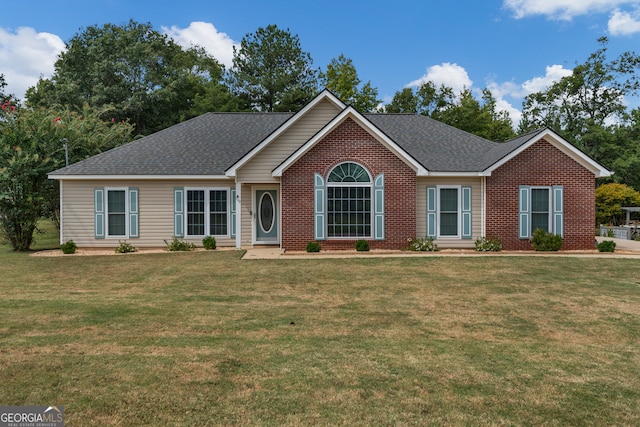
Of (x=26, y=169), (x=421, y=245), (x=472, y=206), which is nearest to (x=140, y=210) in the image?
(x=26, y=169)

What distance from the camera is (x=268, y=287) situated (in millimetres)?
9930

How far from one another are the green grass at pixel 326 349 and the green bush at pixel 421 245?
15.9 ft

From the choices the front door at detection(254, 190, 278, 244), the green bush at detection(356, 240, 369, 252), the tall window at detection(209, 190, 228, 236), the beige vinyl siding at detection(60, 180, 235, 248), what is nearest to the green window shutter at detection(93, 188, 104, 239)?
the beige vinyl siding at detection(60, 180, 235, 248)

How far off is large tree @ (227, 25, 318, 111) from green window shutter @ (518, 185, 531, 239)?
28.9 metres

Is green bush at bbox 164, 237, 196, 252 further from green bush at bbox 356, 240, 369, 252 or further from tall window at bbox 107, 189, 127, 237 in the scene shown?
green bush at bbox 356, 240, 369, 252

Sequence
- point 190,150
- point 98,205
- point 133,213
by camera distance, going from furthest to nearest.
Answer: point 190,150 → point 133,213 → point 98,205

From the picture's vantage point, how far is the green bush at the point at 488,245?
16422 millimetres

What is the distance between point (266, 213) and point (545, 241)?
11.0 metres

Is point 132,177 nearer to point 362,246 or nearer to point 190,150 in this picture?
Result: point 190,150

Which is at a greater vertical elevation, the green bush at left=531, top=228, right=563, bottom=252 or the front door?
the front door

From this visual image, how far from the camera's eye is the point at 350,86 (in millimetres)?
41000

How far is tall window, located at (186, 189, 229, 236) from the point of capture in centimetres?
1769

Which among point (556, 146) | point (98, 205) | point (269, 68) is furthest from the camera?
point (269, 68)

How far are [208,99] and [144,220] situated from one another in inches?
957
